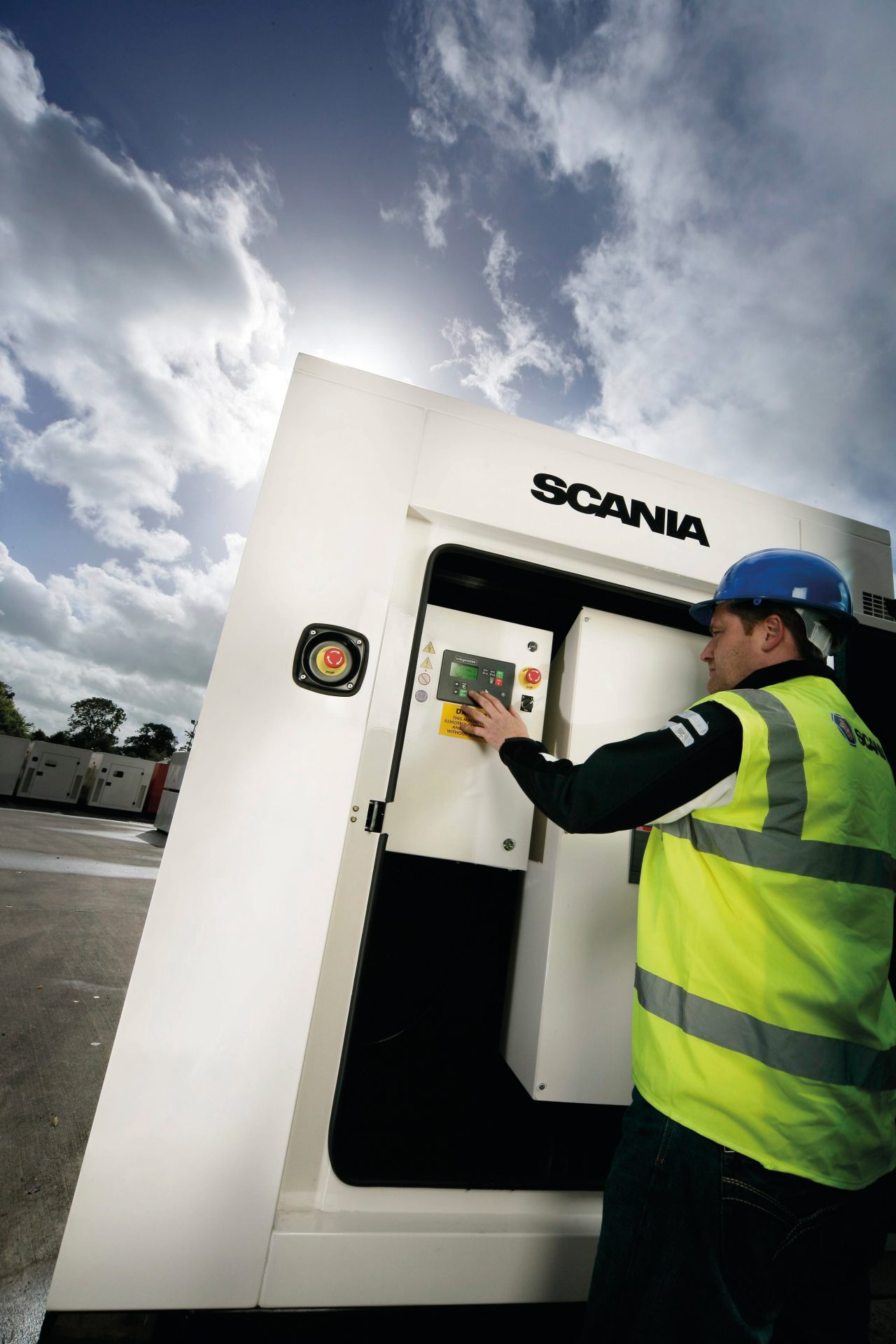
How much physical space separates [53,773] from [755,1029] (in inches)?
755

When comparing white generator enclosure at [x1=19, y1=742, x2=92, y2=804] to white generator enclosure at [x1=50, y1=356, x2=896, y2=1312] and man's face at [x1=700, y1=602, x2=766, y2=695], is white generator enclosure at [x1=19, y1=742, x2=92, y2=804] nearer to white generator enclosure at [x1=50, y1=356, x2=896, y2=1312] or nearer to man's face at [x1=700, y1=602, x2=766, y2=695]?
white generator enclosure at [x1=50, y1=356, x2=896, y2=1312]

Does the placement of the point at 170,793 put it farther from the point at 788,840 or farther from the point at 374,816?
the point at 788,840

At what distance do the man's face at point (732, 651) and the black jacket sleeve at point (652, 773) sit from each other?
1.08ft

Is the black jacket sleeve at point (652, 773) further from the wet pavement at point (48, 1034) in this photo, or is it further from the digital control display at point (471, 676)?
the wet pavement at point (48, 1034)

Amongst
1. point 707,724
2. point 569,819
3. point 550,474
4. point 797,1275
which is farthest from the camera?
point 550,474

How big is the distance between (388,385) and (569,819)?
4.16 ft

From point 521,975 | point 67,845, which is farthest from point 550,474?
point 67,845

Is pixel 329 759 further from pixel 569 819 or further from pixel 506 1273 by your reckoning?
pixel 506 1273

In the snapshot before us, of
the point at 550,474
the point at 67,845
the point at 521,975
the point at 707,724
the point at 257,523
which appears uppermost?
the point at 550,474

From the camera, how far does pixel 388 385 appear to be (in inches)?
65.9

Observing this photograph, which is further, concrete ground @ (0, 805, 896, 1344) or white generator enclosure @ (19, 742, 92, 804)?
white generator enclosure @ (19, 742, 92, 804)

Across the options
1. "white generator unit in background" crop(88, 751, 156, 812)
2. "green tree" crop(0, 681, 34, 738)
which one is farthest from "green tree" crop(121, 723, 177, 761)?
"white generator unit in background" crop(88, 751, 156, 812)

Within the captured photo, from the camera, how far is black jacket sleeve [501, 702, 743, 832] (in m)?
1.06

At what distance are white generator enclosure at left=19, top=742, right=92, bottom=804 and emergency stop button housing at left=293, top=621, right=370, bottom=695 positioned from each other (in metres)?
17.7
